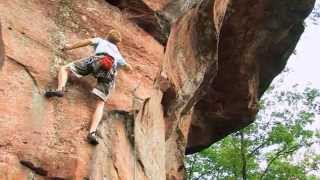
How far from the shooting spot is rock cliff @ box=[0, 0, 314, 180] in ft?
25.9

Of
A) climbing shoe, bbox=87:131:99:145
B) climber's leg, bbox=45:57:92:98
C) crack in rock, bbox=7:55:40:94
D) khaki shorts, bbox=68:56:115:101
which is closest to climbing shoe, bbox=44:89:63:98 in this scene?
A: climber's leg, bbox=45:57:92:98

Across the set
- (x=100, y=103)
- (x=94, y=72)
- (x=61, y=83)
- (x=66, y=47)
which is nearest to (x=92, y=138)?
(x=100, y=103)

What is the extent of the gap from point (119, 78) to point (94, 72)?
3.26ft

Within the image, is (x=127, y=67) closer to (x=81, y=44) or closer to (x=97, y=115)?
(x=81, y=44)

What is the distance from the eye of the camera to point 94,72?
350 inches

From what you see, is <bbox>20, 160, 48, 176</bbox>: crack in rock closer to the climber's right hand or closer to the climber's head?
the climber's right hand

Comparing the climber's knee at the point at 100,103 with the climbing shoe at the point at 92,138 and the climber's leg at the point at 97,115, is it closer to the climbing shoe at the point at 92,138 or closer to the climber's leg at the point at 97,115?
the climber's leg at the point at 97,115

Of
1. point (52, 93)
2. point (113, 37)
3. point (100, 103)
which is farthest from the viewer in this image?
point (113, 37)

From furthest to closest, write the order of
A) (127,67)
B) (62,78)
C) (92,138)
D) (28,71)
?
(127,67) < (62,78) < (28,71) < (92,138)

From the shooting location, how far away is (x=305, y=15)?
1703 cm

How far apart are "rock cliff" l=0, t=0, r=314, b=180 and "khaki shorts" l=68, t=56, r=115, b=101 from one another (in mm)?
190

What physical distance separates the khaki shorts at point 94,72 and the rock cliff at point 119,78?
0.19 m

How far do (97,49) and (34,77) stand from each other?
41.5 inches

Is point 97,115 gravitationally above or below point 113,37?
below
